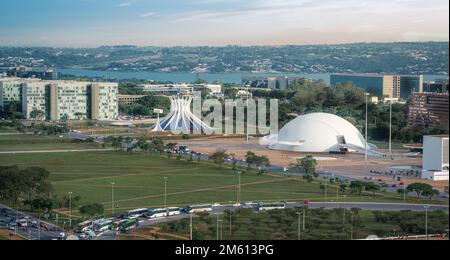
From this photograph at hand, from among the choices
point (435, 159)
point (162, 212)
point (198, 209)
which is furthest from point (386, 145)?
point (162, 212)

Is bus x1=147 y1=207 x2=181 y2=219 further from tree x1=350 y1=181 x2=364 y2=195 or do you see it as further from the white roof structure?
the white roof structure

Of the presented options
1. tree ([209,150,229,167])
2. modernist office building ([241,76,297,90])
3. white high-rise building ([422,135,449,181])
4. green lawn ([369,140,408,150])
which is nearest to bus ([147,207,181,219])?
tree ([209,150,229,167])

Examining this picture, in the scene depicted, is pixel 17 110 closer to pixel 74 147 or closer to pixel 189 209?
pixel 74 147

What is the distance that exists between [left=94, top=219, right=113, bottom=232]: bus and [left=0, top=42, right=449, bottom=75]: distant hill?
17.8m

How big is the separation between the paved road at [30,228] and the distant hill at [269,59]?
56.1ft

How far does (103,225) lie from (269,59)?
3153 centimetres

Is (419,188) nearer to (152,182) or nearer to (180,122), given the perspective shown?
(152,182)

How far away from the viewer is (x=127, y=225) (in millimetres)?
5855

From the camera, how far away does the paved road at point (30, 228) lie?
540 centimetres

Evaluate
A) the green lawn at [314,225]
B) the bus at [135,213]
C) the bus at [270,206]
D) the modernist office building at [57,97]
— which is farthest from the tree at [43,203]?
the modernist office building at [57,97]

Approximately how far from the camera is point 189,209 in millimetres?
6746

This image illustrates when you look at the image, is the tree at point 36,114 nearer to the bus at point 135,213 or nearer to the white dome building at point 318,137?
the white dome building at point 318,137
